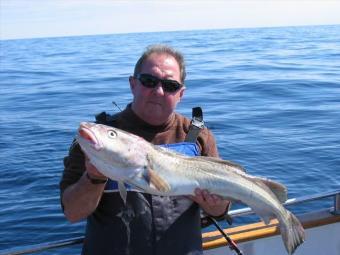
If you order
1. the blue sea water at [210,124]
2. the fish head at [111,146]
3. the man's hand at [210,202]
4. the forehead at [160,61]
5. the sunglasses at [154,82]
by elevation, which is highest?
the forehead at [160,61]

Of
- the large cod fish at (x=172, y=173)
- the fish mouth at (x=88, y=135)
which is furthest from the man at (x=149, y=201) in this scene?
the fish mouth at (x=88, y=135)

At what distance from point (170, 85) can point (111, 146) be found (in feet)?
3.27

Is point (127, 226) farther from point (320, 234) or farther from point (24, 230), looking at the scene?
point (24, 230)

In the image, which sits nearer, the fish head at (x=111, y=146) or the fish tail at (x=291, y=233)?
the fish head at (x=111, y=146)

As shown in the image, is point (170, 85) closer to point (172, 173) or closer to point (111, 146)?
point (172, 173)

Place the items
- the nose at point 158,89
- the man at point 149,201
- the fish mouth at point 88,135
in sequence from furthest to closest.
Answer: the nose at point 158,89, the man at point 149,201, the fish mouth at point 88,135

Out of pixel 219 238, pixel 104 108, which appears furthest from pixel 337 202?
pixel 104 108

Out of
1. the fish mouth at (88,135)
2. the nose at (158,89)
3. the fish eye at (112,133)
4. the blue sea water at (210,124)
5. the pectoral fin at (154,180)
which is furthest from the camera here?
the blue sea water at (210,124)

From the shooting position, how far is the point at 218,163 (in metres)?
3.95

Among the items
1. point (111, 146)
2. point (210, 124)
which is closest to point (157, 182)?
point (111, 146)

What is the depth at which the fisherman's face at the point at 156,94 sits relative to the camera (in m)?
4.15

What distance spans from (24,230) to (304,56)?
107 feet

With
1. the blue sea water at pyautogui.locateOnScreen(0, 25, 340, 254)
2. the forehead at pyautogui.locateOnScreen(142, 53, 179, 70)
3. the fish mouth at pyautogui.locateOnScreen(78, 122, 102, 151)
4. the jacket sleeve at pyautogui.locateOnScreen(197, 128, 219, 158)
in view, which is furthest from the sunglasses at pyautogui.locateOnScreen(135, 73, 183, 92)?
the blue sea water at pyautogui.locateOnScreen(0, 25, 340, 254)

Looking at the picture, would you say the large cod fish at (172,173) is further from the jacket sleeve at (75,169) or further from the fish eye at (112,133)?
the jacket sleeve at (75,169)
